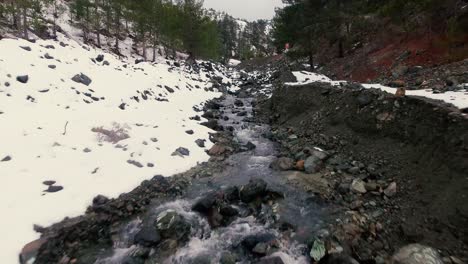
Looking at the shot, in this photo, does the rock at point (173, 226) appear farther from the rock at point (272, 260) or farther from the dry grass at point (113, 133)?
the dry grass at point (113, 133)

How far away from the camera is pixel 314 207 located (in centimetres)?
892

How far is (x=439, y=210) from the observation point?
→ 23.6ft

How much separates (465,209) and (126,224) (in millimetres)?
8975

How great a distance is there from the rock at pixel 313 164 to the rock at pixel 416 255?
184 inches

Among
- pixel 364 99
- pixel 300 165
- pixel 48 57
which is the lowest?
pixel 300 165

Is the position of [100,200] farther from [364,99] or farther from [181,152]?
[364,99]

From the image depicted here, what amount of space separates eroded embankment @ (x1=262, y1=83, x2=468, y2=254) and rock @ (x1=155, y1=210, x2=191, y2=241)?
557 centimetres

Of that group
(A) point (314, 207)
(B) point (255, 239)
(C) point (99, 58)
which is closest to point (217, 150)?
(A) point (314, 207)

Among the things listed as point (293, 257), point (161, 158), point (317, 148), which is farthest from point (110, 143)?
point (317, 148)

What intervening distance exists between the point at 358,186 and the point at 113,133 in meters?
9.93

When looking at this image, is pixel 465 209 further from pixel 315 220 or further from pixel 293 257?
pixel 293 257

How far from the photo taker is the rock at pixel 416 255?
20.2 ft

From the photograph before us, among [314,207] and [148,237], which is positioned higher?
[314,207]

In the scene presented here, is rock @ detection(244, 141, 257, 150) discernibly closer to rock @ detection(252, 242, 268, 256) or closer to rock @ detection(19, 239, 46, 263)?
rock @ detection(252, 242, 268, 256)
